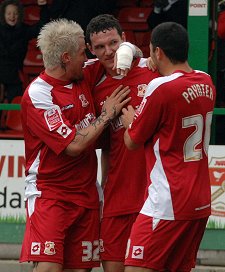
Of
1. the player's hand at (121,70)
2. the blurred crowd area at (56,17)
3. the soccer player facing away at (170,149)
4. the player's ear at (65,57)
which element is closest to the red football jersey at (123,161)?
the player's hand at (121,70)

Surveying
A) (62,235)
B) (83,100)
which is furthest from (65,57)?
(62,235)

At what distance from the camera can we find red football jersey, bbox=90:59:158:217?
6625 mm

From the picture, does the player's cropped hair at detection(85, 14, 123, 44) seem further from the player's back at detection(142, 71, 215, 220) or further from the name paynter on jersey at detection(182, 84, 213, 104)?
the name paynter on jersey at detection(182, 84, 213, 104)

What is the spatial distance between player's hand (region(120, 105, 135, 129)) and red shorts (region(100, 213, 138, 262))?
25.3 inches

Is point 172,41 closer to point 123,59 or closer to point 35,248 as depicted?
point 123,59

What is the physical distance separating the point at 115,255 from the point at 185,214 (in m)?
0.81

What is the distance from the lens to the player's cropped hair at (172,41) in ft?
19.8

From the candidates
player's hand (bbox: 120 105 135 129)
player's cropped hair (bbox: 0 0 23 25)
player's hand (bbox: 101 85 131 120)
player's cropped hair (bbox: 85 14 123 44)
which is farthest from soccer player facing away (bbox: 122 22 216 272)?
player's cropped hair (bbox: 0 0 23 25)

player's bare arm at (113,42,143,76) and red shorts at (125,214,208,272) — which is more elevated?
player's bare arm at (113,42,143,76)

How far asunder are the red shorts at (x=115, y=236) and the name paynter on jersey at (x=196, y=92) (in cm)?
102

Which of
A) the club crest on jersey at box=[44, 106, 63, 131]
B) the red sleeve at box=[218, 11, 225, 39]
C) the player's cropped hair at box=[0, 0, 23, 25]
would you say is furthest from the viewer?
the player's cropped hair at box=[0, 0, 23, 25]

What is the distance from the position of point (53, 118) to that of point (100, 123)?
0.29 m

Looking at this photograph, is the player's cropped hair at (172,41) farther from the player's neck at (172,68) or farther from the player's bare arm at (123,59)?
the player's bare arm at (123,59)

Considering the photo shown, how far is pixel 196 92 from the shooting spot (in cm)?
607
